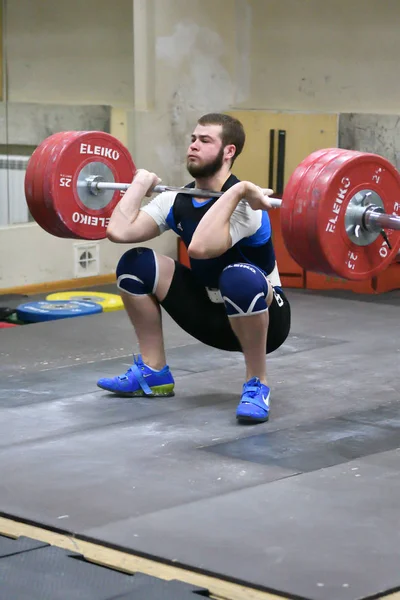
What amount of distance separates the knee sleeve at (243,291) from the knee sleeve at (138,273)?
1.00 ft

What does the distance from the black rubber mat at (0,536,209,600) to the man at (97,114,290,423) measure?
136 centimetres

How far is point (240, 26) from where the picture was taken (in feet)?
24.5

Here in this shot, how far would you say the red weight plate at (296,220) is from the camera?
3531 mm

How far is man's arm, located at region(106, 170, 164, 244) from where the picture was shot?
158 inches

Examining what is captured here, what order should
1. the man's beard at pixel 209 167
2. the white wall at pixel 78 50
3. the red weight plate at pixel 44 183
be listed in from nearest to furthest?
the man's beard at pixel 209 167, the red weight plate at pixel 44 183, the white wall at pixel 78 50

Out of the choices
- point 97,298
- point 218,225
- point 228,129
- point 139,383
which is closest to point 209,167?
point 228,129

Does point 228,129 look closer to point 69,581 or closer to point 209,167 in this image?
point 209,167

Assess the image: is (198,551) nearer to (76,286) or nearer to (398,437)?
(398,437)

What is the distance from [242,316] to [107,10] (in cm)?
394

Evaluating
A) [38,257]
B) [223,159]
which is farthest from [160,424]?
[38,257]

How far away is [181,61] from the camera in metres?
7.18

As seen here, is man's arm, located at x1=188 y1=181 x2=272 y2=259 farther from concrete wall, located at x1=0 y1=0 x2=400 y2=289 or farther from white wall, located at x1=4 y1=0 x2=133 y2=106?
white wall, located at x1=4 y1=0 x2=133 y2=106

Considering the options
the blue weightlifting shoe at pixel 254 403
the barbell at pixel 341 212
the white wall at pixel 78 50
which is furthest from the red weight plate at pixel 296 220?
the white wall at pixel 78 50

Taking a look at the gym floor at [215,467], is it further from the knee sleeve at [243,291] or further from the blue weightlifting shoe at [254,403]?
the knee sleeve at [243,291]
